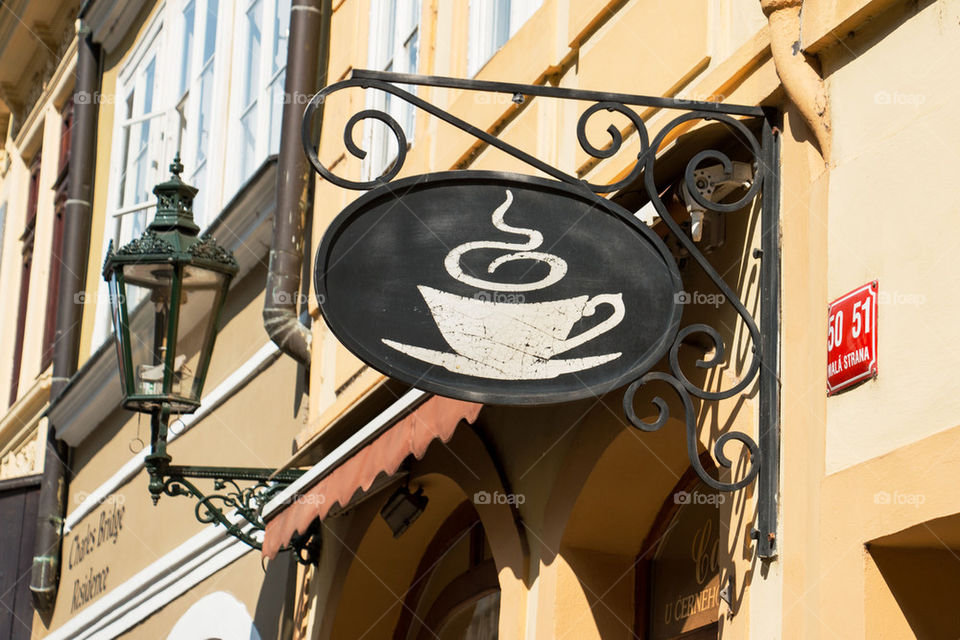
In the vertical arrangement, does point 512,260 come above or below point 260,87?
below

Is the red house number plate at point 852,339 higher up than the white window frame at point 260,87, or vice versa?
the white window frame at point 260,87

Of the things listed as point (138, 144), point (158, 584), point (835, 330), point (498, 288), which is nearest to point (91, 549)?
point (158, 584)

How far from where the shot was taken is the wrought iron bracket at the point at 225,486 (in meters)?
7.94

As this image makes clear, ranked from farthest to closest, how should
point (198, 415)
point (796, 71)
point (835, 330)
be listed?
1. point (198, 415)
2. point (796, 71)
3. point (835, 330)

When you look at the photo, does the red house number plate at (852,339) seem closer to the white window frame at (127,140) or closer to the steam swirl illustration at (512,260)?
the steam swirl illustration at (512,260)

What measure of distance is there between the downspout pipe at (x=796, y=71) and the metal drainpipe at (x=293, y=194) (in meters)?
4.64

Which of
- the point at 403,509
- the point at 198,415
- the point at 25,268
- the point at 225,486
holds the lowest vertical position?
the point at 403,509

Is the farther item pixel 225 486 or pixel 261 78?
pixel 261 78

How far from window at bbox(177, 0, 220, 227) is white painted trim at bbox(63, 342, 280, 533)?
145 centimetres

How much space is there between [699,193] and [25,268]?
14.2 meters

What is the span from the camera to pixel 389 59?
9000 millimetres

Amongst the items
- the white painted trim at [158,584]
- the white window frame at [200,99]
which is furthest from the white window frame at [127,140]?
the white painted trim at [158,584]

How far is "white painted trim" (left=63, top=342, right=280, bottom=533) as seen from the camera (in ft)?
33.0

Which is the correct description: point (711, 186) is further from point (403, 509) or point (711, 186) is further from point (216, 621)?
point (216, 621)
